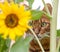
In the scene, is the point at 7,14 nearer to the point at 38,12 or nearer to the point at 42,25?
the point at 38,12

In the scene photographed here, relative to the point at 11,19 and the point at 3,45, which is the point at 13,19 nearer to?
the point at 11,19

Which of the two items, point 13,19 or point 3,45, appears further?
point 3,45

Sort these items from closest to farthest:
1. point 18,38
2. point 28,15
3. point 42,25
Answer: point 28,15 < point 18,38 < point 42,25

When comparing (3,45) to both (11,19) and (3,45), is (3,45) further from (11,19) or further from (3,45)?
(11,19)

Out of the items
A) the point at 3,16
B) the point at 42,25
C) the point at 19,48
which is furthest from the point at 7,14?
the point at 42,25

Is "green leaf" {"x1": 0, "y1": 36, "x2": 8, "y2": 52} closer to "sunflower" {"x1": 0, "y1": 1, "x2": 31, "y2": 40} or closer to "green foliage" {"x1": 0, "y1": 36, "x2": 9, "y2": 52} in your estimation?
"green foliage" {"x1": 0, "y1": 36, "x2": 9, "y2": 52}

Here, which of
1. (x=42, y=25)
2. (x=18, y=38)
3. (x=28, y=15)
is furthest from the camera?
(x=42, y=25)

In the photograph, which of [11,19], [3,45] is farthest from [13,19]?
[3,45]

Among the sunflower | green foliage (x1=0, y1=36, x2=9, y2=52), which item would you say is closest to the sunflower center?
the sunflower
